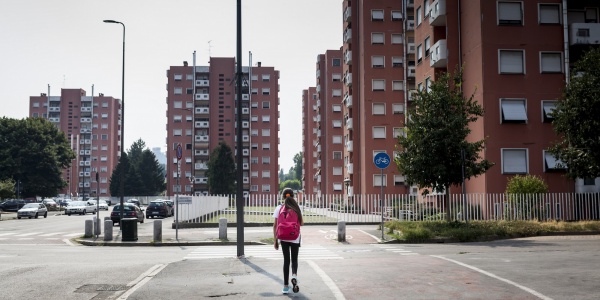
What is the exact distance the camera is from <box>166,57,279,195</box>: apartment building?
107m

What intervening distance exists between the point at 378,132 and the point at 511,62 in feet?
84.2

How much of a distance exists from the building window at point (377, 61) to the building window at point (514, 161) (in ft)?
92.4

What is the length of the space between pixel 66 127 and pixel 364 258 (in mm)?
134096

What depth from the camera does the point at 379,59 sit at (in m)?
58.5

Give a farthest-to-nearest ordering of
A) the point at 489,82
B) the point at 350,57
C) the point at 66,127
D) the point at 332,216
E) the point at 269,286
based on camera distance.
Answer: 1. the point at 66,127
2. the point at 350,57
3. the point at 332,216
4. the point at 489,82
5. the point at 269,286

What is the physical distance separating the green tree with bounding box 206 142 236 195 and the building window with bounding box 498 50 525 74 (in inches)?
2496

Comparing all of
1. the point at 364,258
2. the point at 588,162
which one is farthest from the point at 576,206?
the point at 364,258

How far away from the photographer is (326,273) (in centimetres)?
1162

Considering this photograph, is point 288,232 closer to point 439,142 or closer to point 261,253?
point 261,253

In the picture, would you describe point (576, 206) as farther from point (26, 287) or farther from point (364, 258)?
point (26, 287)

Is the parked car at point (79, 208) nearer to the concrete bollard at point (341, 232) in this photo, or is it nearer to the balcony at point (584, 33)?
the concrete bollard at point (341, 232)

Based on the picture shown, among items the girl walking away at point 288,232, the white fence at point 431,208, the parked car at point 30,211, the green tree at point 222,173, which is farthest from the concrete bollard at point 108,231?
the green tree at point 222,173

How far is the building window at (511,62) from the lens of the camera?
3170 centimetres

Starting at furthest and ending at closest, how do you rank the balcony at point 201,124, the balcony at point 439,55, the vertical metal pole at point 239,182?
the balcony at point 201,124 < the balcony at point 439,55 < the vertical metal pole at point 239,182
